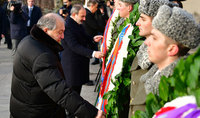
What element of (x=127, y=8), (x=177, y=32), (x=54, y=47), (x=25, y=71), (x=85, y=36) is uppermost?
(x=177, y=32)

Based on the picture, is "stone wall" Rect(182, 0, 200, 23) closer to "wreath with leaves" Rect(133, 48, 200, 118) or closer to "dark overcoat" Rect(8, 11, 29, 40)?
"dark overcoat" Rect(8, 11, 29, 40)

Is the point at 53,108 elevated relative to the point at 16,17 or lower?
elevated

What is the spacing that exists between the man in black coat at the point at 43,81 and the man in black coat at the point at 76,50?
2020 mm

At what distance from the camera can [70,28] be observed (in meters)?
5.50

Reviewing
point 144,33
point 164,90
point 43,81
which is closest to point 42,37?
point 43,81

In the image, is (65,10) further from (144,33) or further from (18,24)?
(144,33)

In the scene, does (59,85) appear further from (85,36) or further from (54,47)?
(85,36)

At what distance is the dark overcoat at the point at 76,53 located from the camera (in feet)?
17.9

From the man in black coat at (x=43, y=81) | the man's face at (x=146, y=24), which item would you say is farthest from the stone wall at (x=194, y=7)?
the man's face at (x=146, y=24)

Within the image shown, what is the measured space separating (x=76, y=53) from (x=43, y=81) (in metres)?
2.65

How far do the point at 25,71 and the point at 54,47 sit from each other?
33 centimetres

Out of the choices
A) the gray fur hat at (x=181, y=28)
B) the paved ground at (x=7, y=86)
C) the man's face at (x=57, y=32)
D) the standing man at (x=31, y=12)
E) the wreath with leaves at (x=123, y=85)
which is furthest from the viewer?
the standing man at (x=31, y=12)

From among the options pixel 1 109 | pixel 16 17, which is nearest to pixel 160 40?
pixel 1 109

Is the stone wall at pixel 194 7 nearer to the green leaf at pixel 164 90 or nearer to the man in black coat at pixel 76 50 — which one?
the man in black coat at pixel 76 50
